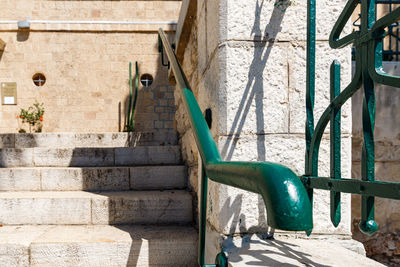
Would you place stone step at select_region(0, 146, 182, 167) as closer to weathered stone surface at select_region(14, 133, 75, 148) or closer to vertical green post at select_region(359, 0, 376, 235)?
weathered stone surface at select_region(14, 133, 75, 148)

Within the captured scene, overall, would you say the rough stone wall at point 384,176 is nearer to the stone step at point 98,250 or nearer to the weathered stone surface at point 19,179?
the stone step at point 98,250

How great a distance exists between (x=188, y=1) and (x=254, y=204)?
1.49m

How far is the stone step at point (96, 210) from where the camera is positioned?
225cm

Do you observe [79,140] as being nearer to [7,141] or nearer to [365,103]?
[7,141]

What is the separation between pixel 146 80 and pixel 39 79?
227 cm

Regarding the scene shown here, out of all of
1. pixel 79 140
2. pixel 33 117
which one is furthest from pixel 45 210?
pixel 33 117

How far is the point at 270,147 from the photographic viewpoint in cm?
146

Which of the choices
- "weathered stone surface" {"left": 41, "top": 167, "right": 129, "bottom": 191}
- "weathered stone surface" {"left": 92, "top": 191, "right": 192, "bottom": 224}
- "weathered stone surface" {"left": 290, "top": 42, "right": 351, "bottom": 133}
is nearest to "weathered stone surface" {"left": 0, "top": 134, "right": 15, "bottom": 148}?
"weathered stone surface" {"left": 41, "top": 167, "right": 129, "bottom": 191}

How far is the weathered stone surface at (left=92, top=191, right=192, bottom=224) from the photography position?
88.4 inches

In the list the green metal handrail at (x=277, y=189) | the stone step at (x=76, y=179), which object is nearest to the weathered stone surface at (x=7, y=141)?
the stone step at (x=76, y=179)

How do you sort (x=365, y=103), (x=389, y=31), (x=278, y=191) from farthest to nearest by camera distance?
(x=389, y=31), (x=365, y=103), (x=278, y=191)

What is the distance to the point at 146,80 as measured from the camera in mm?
7438

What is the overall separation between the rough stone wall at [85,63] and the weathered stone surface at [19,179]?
4.60 m

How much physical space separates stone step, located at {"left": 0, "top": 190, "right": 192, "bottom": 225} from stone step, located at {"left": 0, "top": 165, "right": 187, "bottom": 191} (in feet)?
1.31
